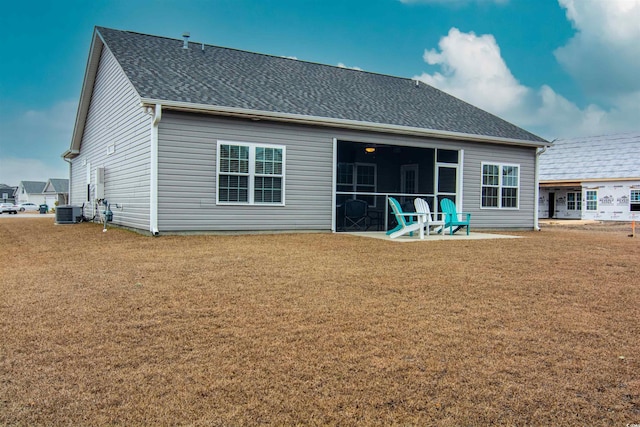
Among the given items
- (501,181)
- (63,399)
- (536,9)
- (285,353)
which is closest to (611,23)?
(536,9)

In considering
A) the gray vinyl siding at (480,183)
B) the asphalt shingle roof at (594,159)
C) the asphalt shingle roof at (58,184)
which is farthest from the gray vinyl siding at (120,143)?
the asphalt shingle roof at (58,184)

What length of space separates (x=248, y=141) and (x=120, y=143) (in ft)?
14.3

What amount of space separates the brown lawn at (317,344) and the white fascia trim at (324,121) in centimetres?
431

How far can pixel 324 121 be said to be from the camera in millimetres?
10758

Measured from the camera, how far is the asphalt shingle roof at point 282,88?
10.4 m

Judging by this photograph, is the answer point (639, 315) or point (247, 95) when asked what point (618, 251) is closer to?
point (639, 315)

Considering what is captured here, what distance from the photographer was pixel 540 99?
64.9ft

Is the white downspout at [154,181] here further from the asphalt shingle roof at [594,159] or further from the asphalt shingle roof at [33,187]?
the asphalt shingle roof at [33,187]

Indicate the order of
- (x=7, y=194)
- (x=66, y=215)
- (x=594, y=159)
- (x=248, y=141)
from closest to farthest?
(x=248, y=141) < (x=66, y=215) < (x=594, y=159) < (x=7, y=194)

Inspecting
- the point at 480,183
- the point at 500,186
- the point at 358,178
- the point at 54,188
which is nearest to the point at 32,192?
the point at 54,188

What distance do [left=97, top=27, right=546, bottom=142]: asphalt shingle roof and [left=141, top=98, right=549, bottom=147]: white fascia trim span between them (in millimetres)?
136

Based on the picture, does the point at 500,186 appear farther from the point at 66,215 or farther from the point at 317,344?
the point at 66,215

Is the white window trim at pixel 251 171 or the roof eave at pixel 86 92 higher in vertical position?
the roof eave at pixel 86 92

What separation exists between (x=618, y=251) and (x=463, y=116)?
7203 mm
